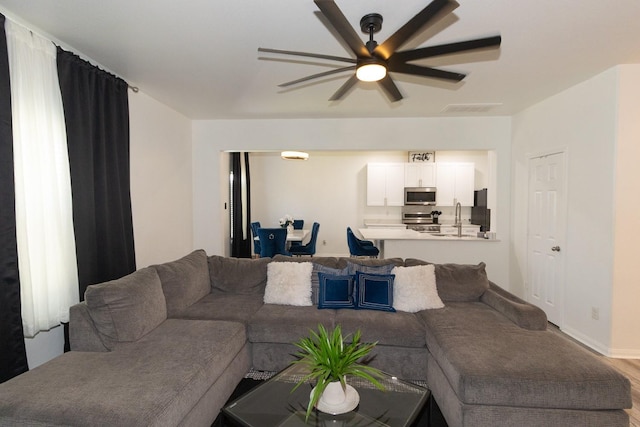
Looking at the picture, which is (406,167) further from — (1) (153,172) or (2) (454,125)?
(1) (153,172)

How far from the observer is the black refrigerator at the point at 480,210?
21.7 feet

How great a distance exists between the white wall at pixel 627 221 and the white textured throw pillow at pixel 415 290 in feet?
5.68

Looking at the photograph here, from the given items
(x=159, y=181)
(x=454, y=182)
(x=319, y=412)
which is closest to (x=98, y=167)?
(x=159, y=181)

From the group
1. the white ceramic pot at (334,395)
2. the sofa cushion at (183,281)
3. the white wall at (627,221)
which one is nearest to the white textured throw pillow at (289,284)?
the sofa cushion at (183,281)

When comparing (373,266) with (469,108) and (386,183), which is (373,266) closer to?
(469,108)

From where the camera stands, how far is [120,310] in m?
2.15

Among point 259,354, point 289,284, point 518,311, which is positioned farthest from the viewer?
point 289,284

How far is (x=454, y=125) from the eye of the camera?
184 inches

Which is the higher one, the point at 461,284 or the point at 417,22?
the point at 417,22

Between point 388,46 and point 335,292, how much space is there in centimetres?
200

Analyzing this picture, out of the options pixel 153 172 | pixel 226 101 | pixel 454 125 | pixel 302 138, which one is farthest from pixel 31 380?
pixel 454 125

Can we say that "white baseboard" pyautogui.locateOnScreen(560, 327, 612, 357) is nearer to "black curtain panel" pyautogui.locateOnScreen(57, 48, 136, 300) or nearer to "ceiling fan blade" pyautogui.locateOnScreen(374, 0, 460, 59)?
"ceiling fan blade" pyautogui.locateOnScreen(374, 0, 460, 59)

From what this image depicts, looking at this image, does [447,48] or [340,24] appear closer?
[340,24]

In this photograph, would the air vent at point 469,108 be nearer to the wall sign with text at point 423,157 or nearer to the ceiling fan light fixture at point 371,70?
the ceiling fan light fixture at point 371,70
